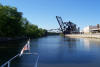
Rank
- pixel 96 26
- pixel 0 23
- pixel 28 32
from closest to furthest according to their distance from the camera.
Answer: pixel 0 23 → pixel 28 32 → pixel 96 26

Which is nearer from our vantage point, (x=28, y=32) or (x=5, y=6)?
(x=5, y=6)

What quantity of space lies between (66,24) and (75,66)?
111 metres

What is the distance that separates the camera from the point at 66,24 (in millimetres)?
121938

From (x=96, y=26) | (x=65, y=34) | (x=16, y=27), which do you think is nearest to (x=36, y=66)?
(x=16, y=27)

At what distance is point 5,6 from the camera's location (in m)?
48.0

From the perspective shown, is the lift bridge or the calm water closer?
the calm water

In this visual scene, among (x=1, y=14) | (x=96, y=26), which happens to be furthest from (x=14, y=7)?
(x=96, y=26)

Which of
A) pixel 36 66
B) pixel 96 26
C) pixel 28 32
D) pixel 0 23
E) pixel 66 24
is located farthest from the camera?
pixel 66 24

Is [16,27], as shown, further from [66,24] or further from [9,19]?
[66,24]

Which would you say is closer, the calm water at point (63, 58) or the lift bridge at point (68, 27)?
the calm water at point (63, 58)

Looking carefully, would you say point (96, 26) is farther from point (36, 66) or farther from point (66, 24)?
point (36, 66)

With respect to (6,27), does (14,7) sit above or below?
above

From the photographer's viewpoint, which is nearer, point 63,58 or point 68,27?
point 63,58

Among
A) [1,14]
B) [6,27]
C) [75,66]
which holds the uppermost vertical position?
[1,14]
